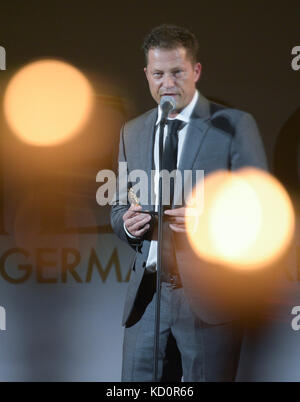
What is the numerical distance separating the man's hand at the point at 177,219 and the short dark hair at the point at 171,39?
86 centimetres

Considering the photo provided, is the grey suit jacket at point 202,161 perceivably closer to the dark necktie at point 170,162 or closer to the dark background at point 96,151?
the dark necktie at point 170,162

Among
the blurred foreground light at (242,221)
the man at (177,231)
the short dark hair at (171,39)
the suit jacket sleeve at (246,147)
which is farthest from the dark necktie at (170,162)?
the short dark hair at (171,39)

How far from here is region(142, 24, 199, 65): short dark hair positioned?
2.59 metres

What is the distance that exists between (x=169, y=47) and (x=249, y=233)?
110 centimetres

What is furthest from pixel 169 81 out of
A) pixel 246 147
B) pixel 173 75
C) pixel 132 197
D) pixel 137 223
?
pixel 137 223

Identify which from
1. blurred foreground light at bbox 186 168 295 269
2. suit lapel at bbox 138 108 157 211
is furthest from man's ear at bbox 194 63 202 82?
blurred foreground light at bbox 186 168 295 269

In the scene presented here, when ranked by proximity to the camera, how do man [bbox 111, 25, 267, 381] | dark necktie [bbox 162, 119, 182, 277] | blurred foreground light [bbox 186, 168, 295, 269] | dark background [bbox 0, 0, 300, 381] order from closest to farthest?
man [bbox 111, 25, 267, 381], dark necktie [bbox 162, 119, 182, 277], blurred foreground light [bbox 186, 168, 295, 269], dark background [bbox 0, 0, 300, 381]

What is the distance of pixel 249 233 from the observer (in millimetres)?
2721

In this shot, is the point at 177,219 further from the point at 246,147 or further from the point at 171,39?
the point at 171,39

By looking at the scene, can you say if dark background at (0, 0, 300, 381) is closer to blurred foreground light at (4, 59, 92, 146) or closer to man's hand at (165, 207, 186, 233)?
blurred foreground light at (4, 59, 92, 146)

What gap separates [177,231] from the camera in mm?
2410

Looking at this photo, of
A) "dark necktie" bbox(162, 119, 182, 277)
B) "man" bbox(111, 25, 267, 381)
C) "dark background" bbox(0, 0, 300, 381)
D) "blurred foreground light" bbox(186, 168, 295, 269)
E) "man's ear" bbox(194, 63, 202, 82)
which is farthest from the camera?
"dark background" bbox(0, 0, 300, 381)

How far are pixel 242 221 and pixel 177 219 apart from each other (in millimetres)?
471
